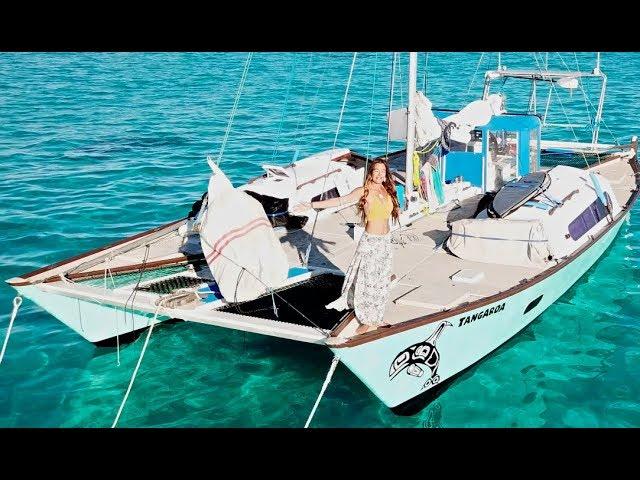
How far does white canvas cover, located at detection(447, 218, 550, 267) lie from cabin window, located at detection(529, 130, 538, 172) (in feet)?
13.8

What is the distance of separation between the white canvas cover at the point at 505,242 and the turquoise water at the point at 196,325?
1455 millimetres

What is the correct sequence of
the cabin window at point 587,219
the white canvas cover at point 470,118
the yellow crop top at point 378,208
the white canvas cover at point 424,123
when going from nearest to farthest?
the yellow crop top at point 378,208 < the cabin window at point 587,219 < the white canvas cover at point 424,123 < the white canvas cover at point 470,118

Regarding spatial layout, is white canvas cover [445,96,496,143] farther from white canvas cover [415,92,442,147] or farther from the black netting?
the black netting

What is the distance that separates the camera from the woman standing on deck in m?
10.3

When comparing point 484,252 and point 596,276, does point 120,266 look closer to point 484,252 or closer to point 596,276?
point 484,252

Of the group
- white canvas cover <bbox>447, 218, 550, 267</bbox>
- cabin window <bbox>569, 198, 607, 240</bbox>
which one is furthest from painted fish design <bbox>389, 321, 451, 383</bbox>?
cabin window <bbox>569, 198, 607, 240</bbox>

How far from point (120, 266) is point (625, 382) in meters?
8.02

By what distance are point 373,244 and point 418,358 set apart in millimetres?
1780

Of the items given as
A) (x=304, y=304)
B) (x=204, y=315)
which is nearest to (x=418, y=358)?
(x=304, y=304)

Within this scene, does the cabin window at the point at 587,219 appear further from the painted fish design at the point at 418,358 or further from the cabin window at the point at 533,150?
the painted fish design at the point at 418,358

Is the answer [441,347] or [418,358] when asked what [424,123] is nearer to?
[441,347]

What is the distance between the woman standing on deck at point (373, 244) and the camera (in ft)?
33.9

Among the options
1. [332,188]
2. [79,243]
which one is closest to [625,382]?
[332,188]

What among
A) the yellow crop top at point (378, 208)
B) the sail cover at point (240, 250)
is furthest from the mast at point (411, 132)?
the yellow crop top at point (378, 208)
